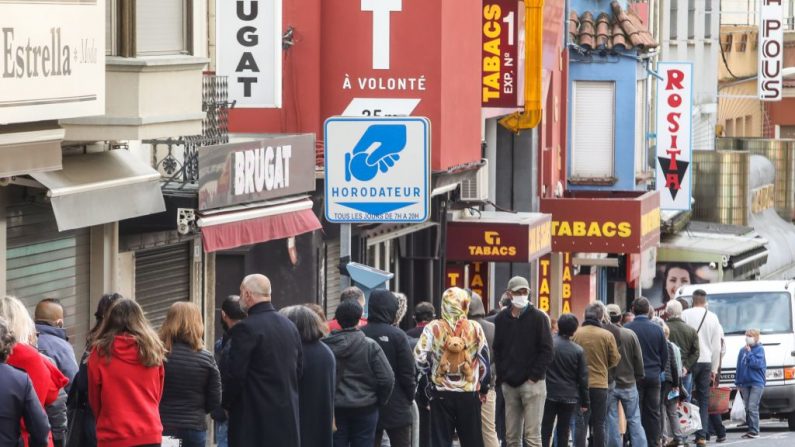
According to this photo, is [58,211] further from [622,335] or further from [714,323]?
[714,323]

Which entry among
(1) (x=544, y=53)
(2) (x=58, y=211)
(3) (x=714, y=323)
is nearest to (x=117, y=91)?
(2) (x=58, y=211)

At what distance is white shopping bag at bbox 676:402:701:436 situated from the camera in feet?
70.2

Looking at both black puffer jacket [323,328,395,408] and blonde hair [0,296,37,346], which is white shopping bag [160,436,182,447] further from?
black puffer jacket [323,328,395,408]

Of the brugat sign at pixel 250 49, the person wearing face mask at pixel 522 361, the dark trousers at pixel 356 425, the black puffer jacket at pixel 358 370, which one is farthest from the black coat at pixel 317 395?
the brugat sign at pixel 250 49

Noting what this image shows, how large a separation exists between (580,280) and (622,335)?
19.6 meters

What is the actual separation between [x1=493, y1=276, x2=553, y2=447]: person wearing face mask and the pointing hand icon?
304 cm

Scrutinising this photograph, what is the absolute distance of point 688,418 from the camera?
845 inches

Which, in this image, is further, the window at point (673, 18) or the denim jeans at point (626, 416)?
the window at point (673, 18)

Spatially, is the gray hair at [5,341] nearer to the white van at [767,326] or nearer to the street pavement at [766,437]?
the street pavement at [766,437]

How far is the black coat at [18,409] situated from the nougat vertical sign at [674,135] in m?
31.7

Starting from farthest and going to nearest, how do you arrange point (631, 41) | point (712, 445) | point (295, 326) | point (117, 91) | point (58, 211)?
point (631, 41) → point (712, 445) → point (117, 91) → point (58, 211) → point (295, 326)

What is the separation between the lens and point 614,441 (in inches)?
774

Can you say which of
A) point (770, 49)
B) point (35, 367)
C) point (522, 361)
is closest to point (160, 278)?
point (522, 361)

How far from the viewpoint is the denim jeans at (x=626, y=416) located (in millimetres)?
19688
